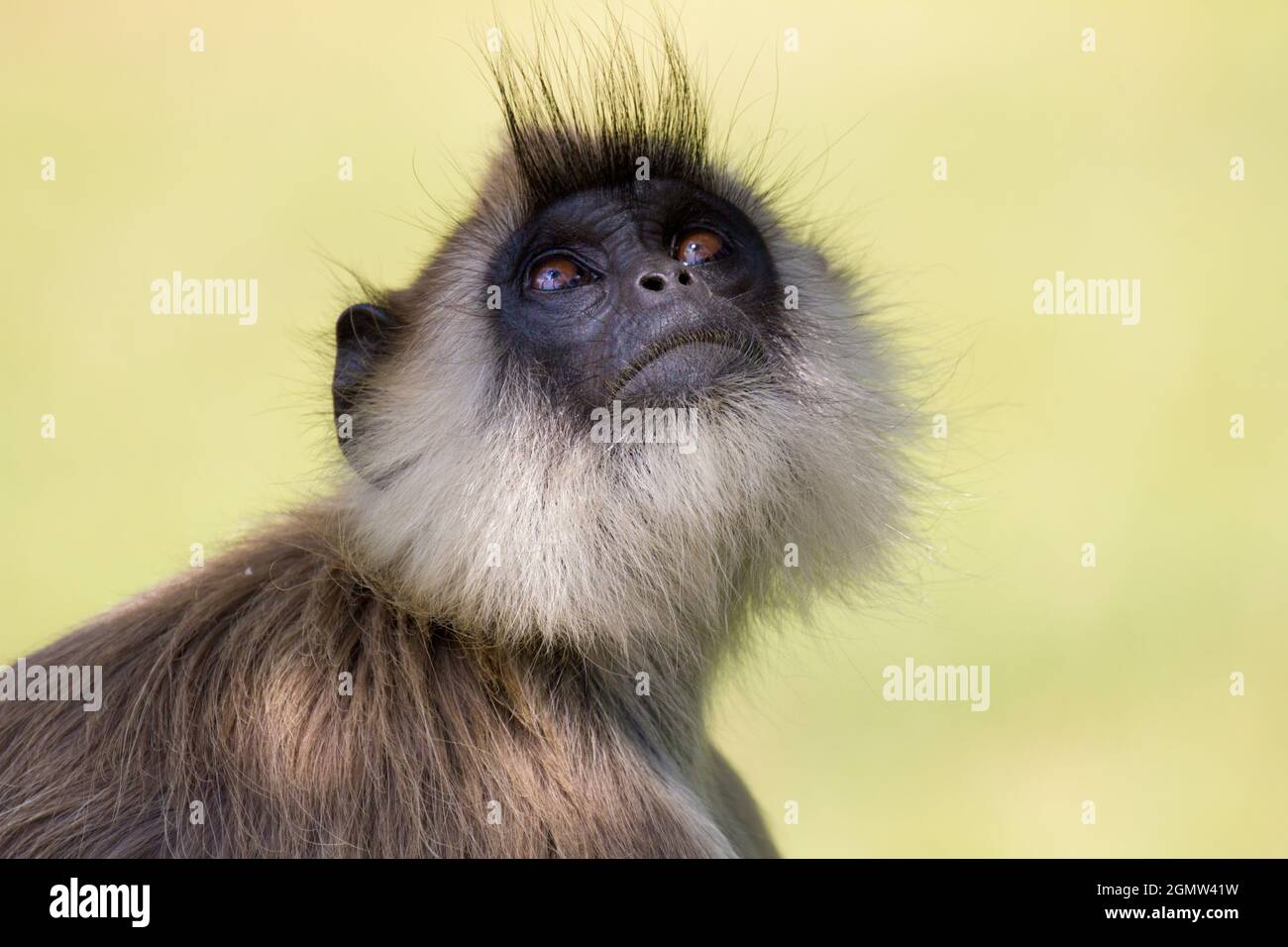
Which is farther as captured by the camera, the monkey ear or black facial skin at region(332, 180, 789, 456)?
the monkey ear

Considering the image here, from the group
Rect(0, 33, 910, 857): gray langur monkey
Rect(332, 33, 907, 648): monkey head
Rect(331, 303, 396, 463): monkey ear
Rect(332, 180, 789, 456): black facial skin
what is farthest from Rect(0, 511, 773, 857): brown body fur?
Rect(332, 180, 789, 456): black facial skin

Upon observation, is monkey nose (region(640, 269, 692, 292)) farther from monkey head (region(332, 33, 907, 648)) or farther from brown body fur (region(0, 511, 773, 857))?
brown body fur (region(0, 511, 773, 857))

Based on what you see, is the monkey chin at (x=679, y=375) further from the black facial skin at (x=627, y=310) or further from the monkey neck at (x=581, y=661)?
the monkey neck at (x=581, y=661)

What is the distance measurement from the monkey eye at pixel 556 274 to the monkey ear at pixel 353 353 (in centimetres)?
52

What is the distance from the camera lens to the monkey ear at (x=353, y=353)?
4.12 m

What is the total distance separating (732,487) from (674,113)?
1287 mm

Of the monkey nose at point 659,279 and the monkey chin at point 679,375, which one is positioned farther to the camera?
the monkey nose at point 659,279

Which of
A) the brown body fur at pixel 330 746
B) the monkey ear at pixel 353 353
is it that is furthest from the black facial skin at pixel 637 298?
the brown body fur at pixel 330 746

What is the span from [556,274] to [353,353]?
2.19 ft

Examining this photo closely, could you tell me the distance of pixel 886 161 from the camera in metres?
11.1

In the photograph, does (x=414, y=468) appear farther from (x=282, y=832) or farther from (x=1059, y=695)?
(x=1059, y=695)

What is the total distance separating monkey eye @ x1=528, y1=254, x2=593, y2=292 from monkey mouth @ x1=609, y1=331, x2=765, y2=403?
0.35 meters

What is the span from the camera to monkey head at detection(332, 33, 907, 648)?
362 cm

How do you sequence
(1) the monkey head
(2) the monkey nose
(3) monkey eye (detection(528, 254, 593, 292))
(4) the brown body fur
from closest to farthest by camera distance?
1. (4) the brown body fur
2. (1) the monkey head
3. (2) the monkey nose
4. (3) monkey eye (detection(528, 254, 593, 292))
